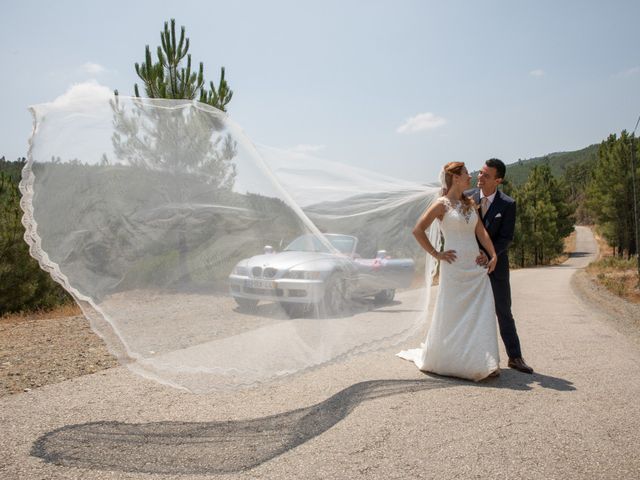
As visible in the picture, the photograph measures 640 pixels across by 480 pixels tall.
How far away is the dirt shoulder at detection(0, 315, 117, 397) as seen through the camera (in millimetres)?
5180

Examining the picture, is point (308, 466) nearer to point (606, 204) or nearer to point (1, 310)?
point (1, 310)

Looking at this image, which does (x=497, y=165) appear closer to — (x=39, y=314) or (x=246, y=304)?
(x=246, y=304)

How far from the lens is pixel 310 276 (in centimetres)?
437

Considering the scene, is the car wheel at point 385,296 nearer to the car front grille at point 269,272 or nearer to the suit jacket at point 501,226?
the suit jacket at point 501,226

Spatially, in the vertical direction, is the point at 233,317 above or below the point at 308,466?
above

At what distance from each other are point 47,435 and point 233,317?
1.61m

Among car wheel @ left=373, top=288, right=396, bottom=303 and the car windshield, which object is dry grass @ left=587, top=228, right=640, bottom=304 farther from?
the car windshield

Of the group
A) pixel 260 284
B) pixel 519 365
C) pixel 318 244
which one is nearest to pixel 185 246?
pixel 260 284

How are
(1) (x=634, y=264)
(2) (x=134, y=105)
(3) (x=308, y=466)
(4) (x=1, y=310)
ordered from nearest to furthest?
(3) (x=308, y=466) → (2) (x=134, y=105) → (4) (x=1, y=310) → (1) (x=634, y=264)

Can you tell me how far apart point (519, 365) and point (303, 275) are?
2.85 meters

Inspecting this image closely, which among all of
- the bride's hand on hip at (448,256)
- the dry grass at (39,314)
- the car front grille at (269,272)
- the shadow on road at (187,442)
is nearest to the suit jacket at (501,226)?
the bride's hand on hip at (448,256)

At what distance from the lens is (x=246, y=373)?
380 centimetres

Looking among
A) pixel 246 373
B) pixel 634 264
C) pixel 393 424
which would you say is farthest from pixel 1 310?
pixel 634 264

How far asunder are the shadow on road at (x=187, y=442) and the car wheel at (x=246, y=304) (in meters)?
0.90
